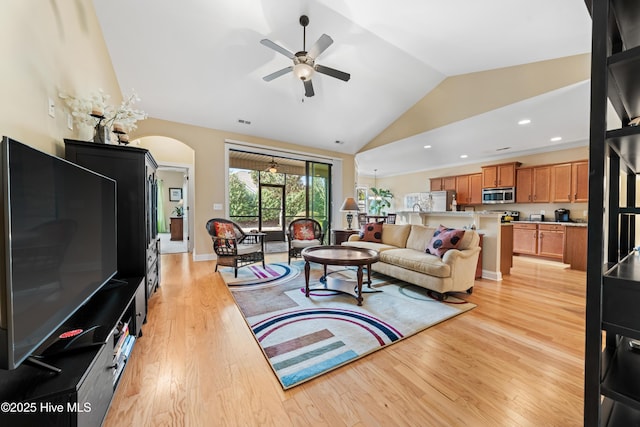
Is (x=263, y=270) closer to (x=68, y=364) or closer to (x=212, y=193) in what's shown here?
(x=212, y=193)

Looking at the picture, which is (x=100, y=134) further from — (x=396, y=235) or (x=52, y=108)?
(x=396, y=235)

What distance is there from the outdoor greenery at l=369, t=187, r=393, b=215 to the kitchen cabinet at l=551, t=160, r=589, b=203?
16.0 feet

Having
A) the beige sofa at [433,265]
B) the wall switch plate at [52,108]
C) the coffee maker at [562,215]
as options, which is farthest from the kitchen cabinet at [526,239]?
the wall switch plate at [52,108]

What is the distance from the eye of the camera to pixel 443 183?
25.1ft

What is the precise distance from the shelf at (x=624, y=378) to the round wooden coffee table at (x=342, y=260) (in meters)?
1.91

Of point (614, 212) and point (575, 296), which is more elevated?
point (614, 212)

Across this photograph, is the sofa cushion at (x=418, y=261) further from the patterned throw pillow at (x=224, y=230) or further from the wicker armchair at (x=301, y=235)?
the patterned throw pillow at (x=224, y=230)

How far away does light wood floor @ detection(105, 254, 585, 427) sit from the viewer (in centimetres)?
132

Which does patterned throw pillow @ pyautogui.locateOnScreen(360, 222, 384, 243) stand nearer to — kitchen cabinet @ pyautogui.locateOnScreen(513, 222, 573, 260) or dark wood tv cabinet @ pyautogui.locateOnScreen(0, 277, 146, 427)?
dark wood tv cabinet @ pyautogui.locateOnScreen(0, 277, 146, 427)

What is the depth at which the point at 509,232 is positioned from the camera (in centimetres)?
394

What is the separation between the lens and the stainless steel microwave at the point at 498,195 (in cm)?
605

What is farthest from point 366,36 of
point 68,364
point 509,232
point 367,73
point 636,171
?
point 68,364

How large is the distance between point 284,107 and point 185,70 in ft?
5.58

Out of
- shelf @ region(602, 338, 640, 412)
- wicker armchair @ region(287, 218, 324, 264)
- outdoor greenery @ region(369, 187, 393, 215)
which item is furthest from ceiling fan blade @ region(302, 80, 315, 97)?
outdoor greenery @ region(369, 187, 393, 215)
